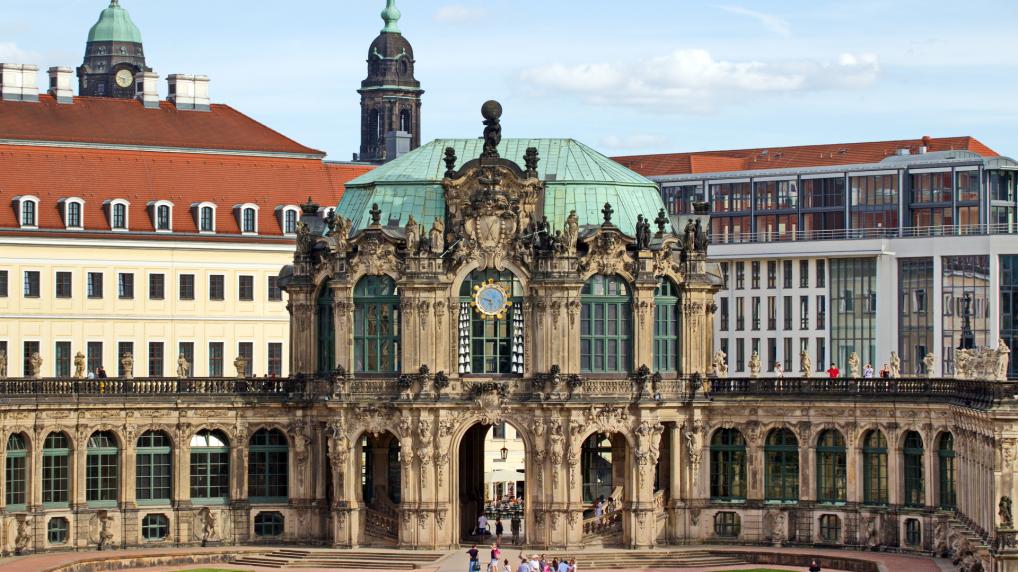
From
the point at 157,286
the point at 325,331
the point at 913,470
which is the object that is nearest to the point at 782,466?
the point at 913,470

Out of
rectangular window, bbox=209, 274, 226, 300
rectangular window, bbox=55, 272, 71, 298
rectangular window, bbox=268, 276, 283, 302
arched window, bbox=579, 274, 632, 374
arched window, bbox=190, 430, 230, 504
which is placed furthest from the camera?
rectangular window, bbox=268, 276, 283, 302

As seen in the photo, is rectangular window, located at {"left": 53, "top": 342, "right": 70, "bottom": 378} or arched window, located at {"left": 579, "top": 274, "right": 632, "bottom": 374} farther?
rectangular window, located at {"left": 53, "top": 342, "right": 70, "bottom": 378}

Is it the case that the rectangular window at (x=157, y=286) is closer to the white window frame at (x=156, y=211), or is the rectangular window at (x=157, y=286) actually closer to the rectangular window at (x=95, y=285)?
the white window frame at (x=156, y=211)

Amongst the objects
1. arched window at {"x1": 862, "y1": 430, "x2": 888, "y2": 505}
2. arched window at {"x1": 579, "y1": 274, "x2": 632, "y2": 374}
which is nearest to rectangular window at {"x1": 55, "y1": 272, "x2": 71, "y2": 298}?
arched window at {"x1": 579, "y1": 274, "x2": 632, "y2": 374}

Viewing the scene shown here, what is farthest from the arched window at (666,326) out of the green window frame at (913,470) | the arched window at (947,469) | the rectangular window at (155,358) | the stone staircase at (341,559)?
the rectangular window at (155,358)

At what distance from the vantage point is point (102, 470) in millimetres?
127688

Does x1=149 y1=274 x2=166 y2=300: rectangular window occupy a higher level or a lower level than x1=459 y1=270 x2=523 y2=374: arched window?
higher

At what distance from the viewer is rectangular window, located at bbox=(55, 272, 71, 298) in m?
156

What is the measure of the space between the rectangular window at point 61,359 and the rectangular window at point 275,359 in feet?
39.3

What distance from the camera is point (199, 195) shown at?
161125 mm

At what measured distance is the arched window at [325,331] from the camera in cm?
12787

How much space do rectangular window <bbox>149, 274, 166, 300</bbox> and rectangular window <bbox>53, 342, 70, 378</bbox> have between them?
5.53m

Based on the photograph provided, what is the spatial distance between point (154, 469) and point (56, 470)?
15.0 feet

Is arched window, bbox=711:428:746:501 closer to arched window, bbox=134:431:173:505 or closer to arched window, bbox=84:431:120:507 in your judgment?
arched window, bbox=134:431:173:505
